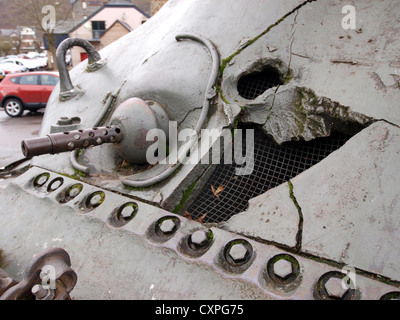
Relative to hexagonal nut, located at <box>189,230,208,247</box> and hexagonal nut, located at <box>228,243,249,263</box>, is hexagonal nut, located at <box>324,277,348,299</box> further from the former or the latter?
hexagonal nut, located at <box>189,230,208,247</box>

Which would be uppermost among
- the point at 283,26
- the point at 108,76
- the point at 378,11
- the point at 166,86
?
the point at 378,11

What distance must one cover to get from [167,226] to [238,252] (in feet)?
1.29

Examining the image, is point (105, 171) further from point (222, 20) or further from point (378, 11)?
point (378, 11)

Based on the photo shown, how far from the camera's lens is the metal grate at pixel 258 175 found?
2.15m

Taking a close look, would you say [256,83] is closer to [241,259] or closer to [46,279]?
[241,259]

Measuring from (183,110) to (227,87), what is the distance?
30cm

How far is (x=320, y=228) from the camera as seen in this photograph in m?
1.76

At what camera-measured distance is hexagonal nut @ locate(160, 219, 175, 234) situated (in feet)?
6.42

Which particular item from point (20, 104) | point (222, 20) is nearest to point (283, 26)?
point (222, 20)

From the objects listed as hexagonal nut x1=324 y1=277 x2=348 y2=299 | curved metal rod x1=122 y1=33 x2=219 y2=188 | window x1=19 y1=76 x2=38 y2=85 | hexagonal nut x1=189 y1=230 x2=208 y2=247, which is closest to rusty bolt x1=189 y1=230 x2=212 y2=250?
hexagonal nut x1=189 y1=230 x2=208 y2=247

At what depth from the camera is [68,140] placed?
2.09 m

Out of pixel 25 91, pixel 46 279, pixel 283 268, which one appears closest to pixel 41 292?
pixel 46 279

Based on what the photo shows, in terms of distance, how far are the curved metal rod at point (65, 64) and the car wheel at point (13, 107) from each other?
403 inches

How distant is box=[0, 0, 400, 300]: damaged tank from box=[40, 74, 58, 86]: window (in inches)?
407
